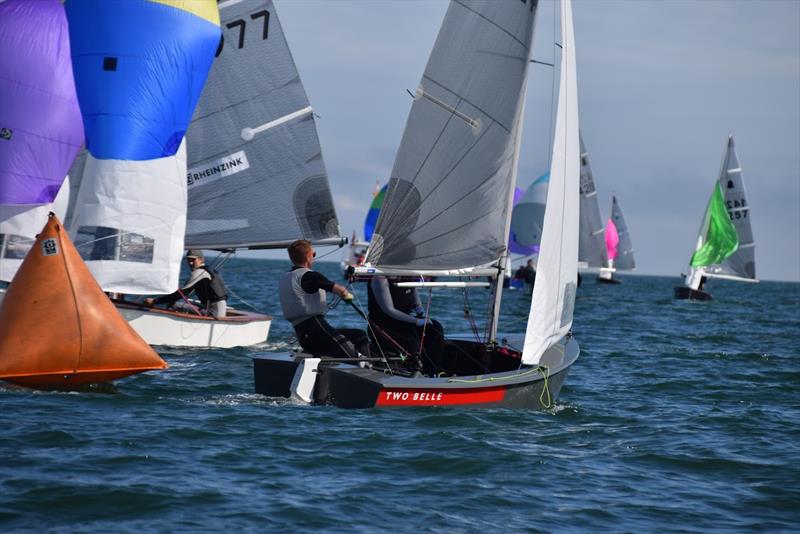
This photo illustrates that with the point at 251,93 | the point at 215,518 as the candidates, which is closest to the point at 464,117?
the point at 215,518

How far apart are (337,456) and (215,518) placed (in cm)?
205

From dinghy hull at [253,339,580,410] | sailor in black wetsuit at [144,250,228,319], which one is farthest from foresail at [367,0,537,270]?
sailor in black wetsuit at [144,250,228,319]

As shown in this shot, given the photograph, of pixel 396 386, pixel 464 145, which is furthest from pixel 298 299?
pixel 464 145

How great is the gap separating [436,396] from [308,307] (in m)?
1.54

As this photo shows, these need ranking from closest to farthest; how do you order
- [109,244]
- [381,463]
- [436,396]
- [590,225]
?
[381,463]
[436,396]
[109,244]
[590,225]

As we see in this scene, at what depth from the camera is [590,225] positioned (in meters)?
60.3

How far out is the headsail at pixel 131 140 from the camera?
16703mm

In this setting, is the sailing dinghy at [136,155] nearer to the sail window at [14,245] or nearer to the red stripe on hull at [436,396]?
the sail window at [14,245]

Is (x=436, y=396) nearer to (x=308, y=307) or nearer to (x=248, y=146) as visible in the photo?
(x=308, y=307)

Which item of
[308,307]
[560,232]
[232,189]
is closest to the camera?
[308,307]

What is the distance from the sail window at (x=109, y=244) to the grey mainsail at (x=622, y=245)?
68018 mm

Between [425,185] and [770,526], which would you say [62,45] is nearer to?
[425,185]

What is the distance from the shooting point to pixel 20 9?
18.5m

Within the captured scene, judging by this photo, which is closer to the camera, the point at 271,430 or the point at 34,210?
the point at 271,430
